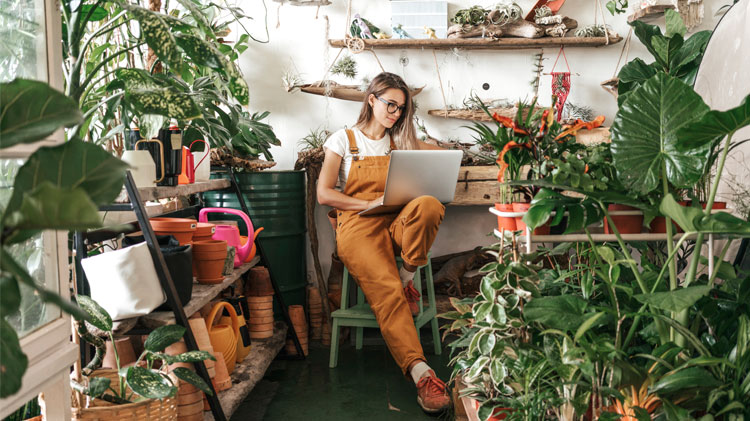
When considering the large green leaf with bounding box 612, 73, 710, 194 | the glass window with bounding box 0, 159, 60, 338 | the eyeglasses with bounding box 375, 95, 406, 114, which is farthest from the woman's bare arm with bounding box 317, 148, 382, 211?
the glass window with bounding box 0, 159, 60, 338

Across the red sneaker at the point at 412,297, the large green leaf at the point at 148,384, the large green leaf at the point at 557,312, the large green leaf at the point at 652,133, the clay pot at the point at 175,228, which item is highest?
the large green leaf at the point at 652,133

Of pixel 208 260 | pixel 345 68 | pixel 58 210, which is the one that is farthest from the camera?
pixel 345 68

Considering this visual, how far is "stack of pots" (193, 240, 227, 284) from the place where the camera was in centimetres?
228

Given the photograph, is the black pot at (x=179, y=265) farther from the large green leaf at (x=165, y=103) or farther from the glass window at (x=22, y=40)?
the glass window at (x=22, y=40)

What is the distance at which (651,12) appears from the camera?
11.5ft

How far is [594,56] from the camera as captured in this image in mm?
3752

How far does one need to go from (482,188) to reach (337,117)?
1.06 meters

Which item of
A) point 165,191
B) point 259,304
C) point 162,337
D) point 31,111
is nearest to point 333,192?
point 259,304

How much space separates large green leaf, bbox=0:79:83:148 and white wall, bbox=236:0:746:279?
309cm

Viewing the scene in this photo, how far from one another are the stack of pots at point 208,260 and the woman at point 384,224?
2.42ft

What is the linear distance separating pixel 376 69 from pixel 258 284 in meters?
1.62

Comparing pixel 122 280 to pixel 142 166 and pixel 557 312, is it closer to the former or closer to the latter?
pixel 142 166

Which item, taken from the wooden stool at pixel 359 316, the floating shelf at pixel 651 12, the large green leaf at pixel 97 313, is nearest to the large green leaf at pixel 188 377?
the large green leaf at pixel 97 313

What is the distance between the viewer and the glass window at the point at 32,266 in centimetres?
101
